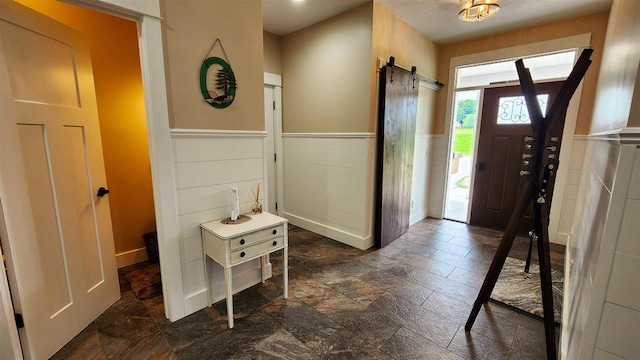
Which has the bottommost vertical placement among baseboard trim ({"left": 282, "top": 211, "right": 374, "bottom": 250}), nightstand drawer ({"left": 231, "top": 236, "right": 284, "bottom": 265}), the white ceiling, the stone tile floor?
the stone tile floor

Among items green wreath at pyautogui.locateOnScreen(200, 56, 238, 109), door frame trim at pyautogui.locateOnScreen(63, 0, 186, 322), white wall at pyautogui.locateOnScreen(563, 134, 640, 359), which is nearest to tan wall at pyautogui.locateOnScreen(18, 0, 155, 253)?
door frame trim at pyautogui.locateOnScreen(63, 0, 186, 322)

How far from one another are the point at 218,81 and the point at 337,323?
1.96 m

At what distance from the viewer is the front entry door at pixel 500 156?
3570 mm

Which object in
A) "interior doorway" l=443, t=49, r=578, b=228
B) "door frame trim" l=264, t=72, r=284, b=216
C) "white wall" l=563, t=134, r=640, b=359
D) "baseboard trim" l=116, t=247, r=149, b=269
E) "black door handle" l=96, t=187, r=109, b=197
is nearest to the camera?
"white wall" l=563, t=134, r=640, b=359

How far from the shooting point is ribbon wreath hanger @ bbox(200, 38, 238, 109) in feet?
6.01

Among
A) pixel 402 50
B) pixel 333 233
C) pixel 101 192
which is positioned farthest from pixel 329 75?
pixel 101 192

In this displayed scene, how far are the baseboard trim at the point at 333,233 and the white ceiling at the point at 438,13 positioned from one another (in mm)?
2569

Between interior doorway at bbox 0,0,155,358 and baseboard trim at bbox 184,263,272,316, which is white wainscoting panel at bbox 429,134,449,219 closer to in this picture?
baseboard trim at bbox 184,263,272,316

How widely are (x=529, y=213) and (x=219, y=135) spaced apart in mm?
4024

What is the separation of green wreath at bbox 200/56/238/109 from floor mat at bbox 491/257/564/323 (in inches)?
107

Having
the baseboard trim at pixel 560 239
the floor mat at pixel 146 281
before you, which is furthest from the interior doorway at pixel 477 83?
the floor mat at pixel 146 281

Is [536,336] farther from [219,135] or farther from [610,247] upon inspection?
[219,135]

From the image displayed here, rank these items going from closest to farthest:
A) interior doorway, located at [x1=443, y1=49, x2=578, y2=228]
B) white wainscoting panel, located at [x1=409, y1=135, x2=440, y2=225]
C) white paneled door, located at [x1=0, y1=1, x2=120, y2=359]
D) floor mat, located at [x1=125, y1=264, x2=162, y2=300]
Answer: white paneled door, located at [x1=0, y1=1, x2=120, y2=359] < floor mat, located at [x1=125, y1=264, x2=162, y2=300] < interior doorway, located at [x1=443, y1=49, x2=578, y2=228] < white wainscoting panel, located at [x1=409, y1=135, x2=440, y2=225]

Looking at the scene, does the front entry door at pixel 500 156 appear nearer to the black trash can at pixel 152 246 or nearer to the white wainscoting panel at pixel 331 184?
the white wainscoting panel at pixel 331 184
